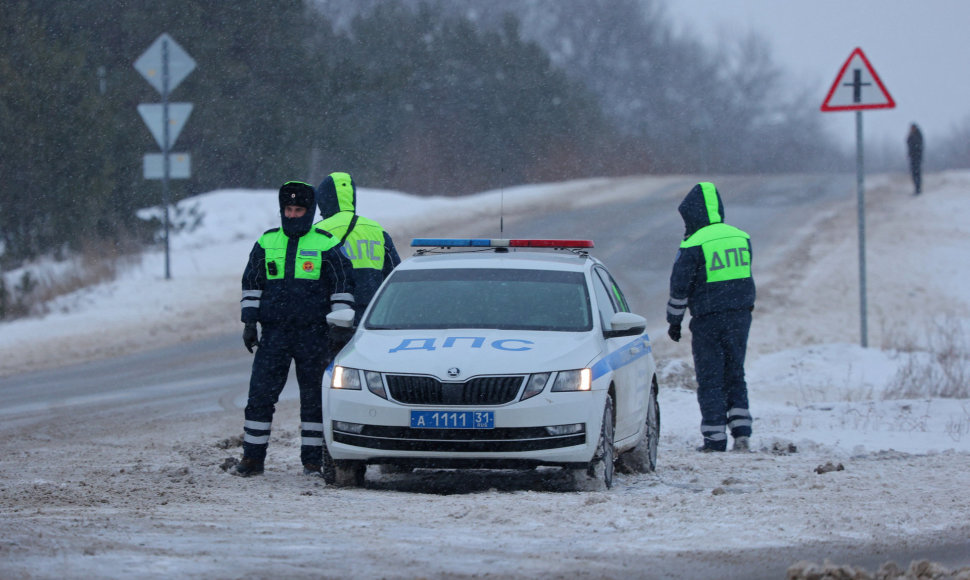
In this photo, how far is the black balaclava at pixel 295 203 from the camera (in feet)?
27.5

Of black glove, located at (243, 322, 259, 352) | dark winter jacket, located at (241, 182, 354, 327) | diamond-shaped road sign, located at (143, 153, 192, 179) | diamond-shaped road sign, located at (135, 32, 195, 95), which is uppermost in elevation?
diamond-shaped road sign, located at (135, 32, 195, 95)

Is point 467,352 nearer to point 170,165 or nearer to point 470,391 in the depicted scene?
point 470,391

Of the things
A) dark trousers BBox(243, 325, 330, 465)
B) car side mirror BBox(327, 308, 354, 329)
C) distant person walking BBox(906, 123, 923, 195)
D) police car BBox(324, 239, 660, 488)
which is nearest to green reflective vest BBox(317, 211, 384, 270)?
police car BBox(324, 239, 660, 488)

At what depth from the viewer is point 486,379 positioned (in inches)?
285

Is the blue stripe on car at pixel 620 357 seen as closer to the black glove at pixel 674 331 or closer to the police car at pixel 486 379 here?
the police car at pixel 486 379

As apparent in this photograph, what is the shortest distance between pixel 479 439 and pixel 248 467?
187cm

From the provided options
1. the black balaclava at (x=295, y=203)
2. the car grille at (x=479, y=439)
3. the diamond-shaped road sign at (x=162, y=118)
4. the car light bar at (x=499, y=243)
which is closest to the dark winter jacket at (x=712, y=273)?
the car light bar at (x=499, y=243)

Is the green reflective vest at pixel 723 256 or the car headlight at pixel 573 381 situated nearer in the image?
the car headlight at pixel 573 381

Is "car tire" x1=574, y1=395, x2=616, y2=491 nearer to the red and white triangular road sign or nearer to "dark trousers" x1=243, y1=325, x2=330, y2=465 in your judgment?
"dark trousers" x1=243, y1=325, x2=330, y2=465

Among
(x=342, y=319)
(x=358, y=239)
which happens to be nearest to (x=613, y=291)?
(x=358, y=239)

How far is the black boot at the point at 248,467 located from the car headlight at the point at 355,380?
1.11 metres

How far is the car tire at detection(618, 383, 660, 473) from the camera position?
28.4 feet

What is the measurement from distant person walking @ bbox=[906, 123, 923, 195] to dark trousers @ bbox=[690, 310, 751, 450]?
23140 millimetres

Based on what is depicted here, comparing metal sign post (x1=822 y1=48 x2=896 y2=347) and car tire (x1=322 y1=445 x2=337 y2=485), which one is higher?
metal sign post (x1=822 y1=48 x2=896 y2=347)
